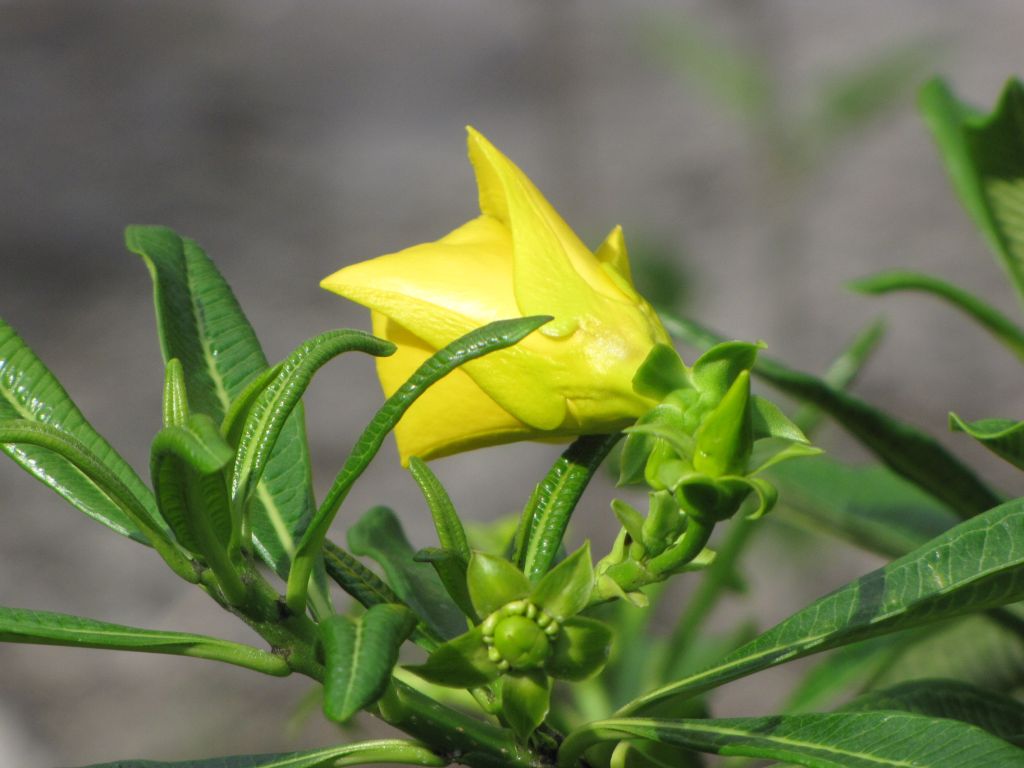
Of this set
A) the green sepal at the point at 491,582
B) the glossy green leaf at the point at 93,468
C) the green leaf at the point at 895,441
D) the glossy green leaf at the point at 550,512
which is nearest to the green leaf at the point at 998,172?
the green leaf at the point at 895,441

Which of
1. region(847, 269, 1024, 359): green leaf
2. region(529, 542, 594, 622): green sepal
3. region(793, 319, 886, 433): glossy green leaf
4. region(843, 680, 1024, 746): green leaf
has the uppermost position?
region(847, 269, 1024, 359): green leaf

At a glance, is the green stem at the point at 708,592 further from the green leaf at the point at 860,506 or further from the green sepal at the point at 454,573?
the green sepal at the point at 454,573

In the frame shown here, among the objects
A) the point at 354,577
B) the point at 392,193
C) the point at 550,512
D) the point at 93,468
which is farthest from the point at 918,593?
the point at 392,193

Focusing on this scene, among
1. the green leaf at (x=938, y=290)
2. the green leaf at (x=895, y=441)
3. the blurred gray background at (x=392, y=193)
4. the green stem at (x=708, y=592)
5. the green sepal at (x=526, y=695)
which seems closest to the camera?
the green sepal at (x=526, y=695)

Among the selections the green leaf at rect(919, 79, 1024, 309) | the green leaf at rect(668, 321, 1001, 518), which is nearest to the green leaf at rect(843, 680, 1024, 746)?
the green leaf at rect(668, 321, 1001, 518)

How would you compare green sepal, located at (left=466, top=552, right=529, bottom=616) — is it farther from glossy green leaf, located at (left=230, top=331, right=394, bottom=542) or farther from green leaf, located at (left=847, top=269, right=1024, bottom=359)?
green leaf, located at (left=847, top=269, right=1024, bottom=359)

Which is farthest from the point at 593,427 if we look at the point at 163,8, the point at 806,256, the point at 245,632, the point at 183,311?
the point at 163,8
